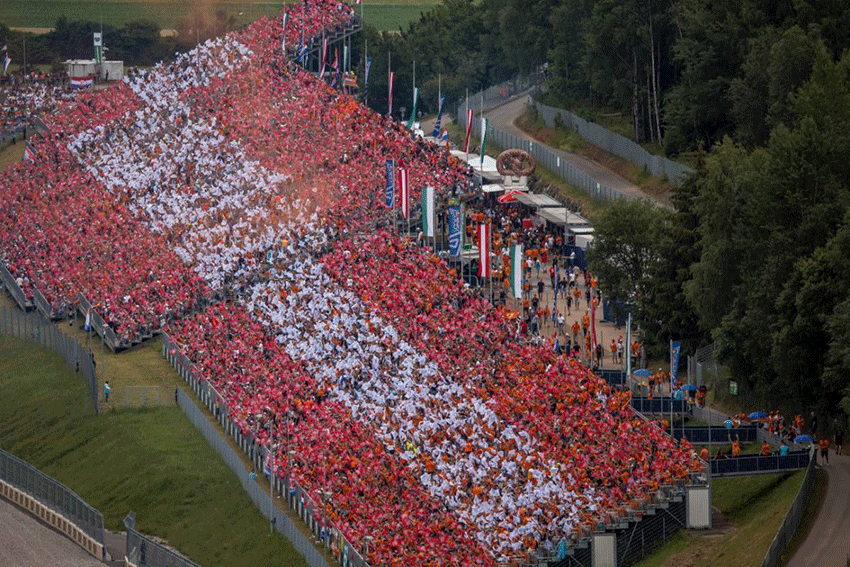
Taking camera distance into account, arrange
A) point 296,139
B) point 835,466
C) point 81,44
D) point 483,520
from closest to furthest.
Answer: point 483,520 → point 835,466 → point 296,139 → point 81,44

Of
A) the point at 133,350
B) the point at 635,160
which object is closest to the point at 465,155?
the point at 635,160

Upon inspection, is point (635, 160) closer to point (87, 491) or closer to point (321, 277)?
point (321, 277)

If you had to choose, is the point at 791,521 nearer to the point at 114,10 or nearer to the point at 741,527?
the point at 741,527

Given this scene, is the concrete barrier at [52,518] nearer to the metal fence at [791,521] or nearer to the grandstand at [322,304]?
the grandstand at [322,304]

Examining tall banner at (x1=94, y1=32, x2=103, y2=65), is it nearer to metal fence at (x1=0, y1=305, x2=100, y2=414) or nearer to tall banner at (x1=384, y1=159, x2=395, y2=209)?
metal fence at (x1=0, y1=305, x2=100, y2=414)

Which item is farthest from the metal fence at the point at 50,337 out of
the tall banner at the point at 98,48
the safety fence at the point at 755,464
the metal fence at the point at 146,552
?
the tall banner at the point at 98,48
